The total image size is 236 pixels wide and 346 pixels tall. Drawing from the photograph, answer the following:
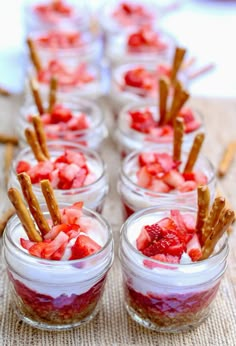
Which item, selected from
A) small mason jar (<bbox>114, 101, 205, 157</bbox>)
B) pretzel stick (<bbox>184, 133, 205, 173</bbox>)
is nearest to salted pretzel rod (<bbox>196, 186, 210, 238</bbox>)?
pretzel stick (<bbox>184, 133, 205, 173</bbox>)

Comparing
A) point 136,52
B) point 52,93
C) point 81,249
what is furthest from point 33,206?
point 136,52

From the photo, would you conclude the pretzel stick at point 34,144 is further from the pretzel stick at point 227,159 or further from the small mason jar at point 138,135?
the pretzel stick at point 227,159

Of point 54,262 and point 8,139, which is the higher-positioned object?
point 54,262

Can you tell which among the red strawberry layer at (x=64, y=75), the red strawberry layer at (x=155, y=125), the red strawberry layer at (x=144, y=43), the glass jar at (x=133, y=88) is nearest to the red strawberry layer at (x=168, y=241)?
the red strawberry layer at (x=155, y=125)

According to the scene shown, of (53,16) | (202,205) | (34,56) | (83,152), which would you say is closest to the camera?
(202,205)

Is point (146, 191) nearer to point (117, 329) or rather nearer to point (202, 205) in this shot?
point (202, 205)

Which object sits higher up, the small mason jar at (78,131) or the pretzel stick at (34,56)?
the pretzel stick at (34,56)

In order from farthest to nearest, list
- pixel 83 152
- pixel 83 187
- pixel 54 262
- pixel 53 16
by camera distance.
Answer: pixel 53 16 < pixel 83 152 < pixel 83 187 < pixel 54 262
